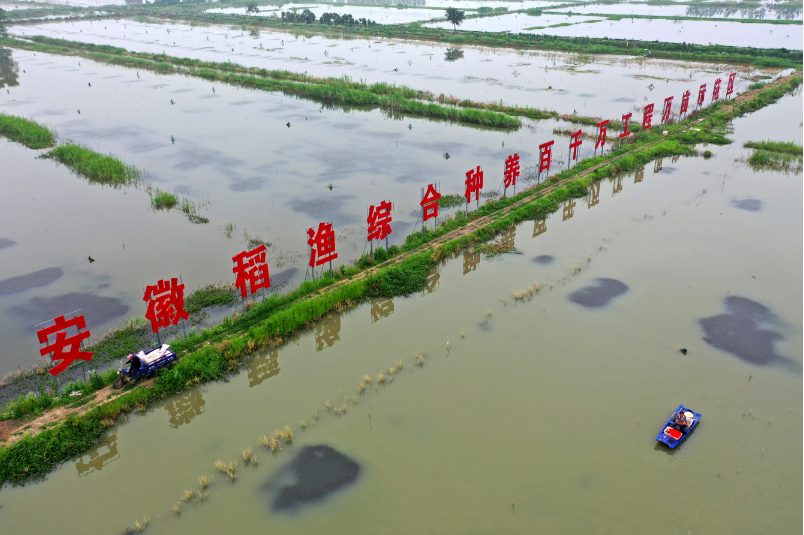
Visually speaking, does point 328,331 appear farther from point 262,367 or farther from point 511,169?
point 511,169

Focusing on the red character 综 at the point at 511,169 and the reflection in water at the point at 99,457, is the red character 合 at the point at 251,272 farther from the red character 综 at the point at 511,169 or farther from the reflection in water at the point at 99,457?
the red character 综 at the point at 511,169

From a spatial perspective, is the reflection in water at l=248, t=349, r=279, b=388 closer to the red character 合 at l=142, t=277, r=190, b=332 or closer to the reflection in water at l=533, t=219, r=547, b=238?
the red character 合 at l=142, t=277, r=190, b=332

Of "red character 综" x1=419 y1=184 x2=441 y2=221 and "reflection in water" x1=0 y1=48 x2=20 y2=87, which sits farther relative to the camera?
"reflection in water" x1=0 y1=48 x2=20 y2=87

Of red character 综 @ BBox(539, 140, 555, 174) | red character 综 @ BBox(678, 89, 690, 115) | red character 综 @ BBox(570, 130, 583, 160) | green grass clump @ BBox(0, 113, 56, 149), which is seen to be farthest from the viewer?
red character 综 @ BBox(678, 89, 690, 115)

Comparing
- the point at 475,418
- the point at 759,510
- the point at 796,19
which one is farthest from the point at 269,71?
the point at 796,19

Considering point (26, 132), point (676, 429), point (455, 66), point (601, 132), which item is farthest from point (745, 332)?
point (455, 66)

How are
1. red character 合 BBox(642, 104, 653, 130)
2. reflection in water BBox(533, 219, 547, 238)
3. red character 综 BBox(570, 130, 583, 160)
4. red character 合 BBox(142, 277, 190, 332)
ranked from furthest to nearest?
1. red character 合 BBox(642, 104, 653, 130)
2. red character 综 BBox(570, 130, 583, 160)
3. reflection in water BBox(533, 219, 547, 238)
4. red character 合 BBox(142, 277, 190, 332)

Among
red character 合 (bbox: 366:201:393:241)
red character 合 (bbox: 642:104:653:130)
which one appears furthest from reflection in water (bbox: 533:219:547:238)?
red character 合 (bbox: 642:104:653:130)

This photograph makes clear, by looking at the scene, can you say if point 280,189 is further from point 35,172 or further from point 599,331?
point 599,331
